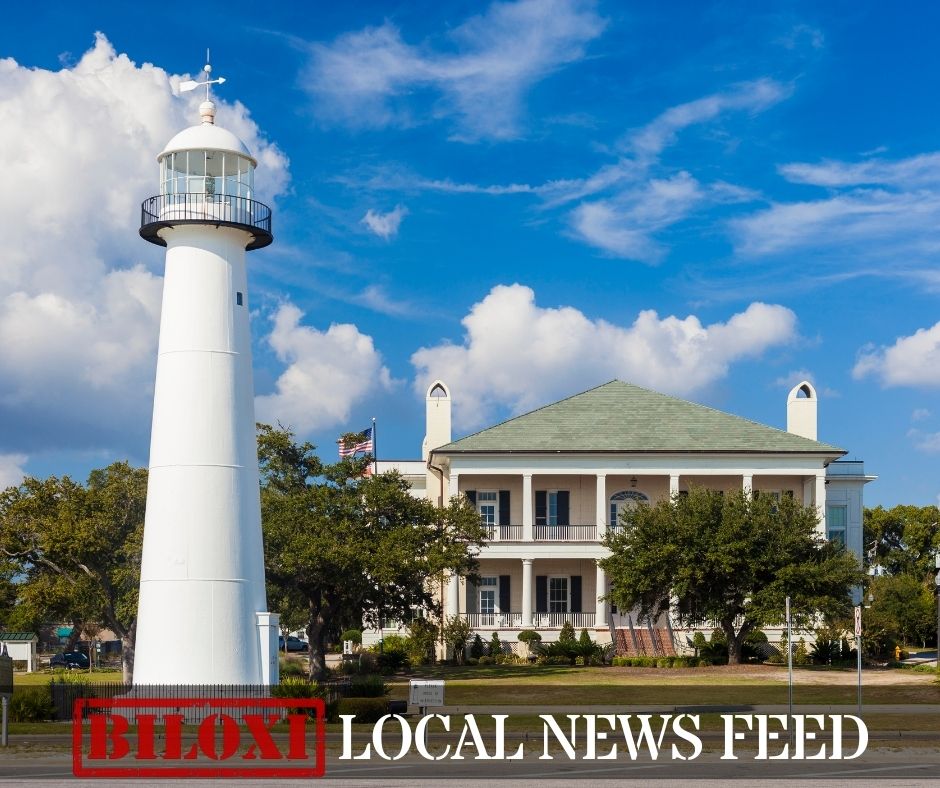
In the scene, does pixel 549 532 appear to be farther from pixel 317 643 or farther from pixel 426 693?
pixel 426 693

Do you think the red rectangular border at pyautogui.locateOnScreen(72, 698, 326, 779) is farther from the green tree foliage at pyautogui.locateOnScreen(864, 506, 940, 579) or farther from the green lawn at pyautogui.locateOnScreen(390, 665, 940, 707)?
the green tree foliage at pyautogui.locateOnScreen(864, 506, 940, 579)

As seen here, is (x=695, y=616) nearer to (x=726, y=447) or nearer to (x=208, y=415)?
(x=726, y=447)

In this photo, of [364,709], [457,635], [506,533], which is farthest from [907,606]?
[364,709]

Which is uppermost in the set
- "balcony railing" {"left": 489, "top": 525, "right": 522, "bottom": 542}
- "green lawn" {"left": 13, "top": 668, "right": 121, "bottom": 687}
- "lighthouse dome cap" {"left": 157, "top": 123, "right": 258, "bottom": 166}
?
"lighthouse dome cap" {"left": 157, "top": 123, "right": 258, "bottom": 166}

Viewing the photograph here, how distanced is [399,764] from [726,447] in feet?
138

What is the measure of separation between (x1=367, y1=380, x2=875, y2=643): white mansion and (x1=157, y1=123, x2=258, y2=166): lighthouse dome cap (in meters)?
31.8

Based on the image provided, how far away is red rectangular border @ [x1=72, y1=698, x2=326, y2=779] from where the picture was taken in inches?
824

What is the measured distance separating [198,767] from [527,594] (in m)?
39.6

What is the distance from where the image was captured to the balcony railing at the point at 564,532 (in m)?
63.1

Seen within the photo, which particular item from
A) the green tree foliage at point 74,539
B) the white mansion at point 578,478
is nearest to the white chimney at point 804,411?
the white mansion at point 578,478

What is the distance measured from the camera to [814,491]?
63531 millimetres

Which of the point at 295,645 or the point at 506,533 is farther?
the point at 295,645

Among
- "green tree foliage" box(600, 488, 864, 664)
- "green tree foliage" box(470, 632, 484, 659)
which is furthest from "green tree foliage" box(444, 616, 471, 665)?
"green tree foliage" box(600, 488, 864, 664)

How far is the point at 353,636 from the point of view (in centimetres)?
6712
